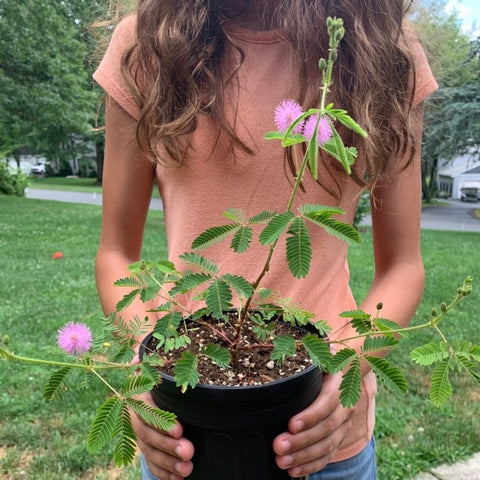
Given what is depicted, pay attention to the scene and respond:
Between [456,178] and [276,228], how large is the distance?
30.9 metres

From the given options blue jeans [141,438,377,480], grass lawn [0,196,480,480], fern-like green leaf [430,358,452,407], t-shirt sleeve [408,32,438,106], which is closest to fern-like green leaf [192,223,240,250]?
grass lawn [0,196,480,480]

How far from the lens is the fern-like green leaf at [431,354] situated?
708 millimetres

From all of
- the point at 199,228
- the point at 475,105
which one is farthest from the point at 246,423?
the point at 475,105

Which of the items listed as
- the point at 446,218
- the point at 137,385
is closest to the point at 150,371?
the point at 137,385

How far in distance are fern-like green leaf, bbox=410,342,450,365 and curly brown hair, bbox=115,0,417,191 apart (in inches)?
19.3

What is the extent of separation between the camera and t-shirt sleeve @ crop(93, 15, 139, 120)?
3.92 feet

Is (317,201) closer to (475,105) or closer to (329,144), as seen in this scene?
(329,144)

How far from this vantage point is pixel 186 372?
2.34 feet

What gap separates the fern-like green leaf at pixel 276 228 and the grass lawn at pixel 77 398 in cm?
34

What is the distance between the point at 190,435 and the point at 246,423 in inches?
4.0

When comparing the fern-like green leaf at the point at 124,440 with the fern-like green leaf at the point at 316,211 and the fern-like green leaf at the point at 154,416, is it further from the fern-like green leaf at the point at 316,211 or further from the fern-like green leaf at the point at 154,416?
the fern-like green leaf at the point at 316,211

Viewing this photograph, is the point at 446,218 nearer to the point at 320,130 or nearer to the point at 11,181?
the point at 11,181

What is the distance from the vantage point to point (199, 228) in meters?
1.19

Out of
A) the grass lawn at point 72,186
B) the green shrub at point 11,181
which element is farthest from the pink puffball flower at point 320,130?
the grass lawn at point 72,186
